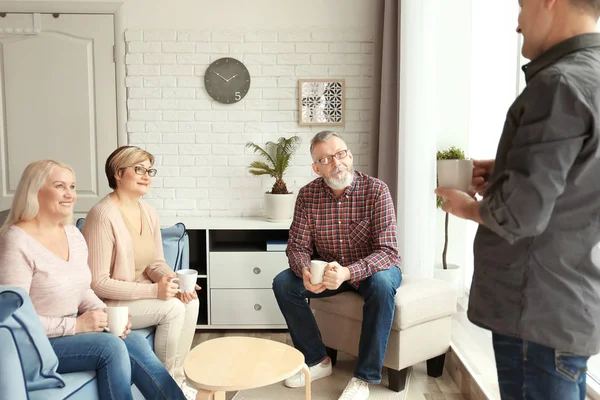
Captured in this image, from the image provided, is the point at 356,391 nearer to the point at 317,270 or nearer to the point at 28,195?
the point at 317,270

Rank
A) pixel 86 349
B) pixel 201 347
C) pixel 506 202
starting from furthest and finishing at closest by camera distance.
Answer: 1. pixel 201 347
2. pixel 86 349
3. pixel 506 202

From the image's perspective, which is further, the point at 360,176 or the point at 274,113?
the point at 274,113

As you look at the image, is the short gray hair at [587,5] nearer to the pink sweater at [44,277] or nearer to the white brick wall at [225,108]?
the pink sweater at [44,277]

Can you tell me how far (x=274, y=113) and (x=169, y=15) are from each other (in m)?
0.98

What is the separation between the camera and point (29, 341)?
164cm

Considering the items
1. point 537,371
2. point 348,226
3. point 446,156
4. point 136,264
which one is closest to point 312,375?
point 348,226

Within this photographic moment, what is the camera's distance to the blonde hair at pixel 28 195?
6.47ft

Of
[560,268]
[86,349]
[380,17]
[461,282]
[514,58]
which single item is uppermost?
[380,17]

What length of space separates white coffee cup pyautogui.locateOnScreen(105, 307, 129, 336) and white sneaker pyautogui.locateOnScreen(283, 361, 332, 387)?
1.04 m

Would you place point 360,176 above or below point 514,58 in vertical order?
below

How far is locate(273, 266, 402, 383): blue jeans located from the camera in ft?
8.38

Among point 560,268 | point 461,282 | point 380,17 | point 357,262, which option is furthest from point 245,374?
point 380,17

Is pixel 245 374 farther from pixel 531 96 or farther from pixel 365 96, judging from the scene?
pixel 365 96

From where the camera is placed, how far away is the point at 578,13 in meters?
1.16
